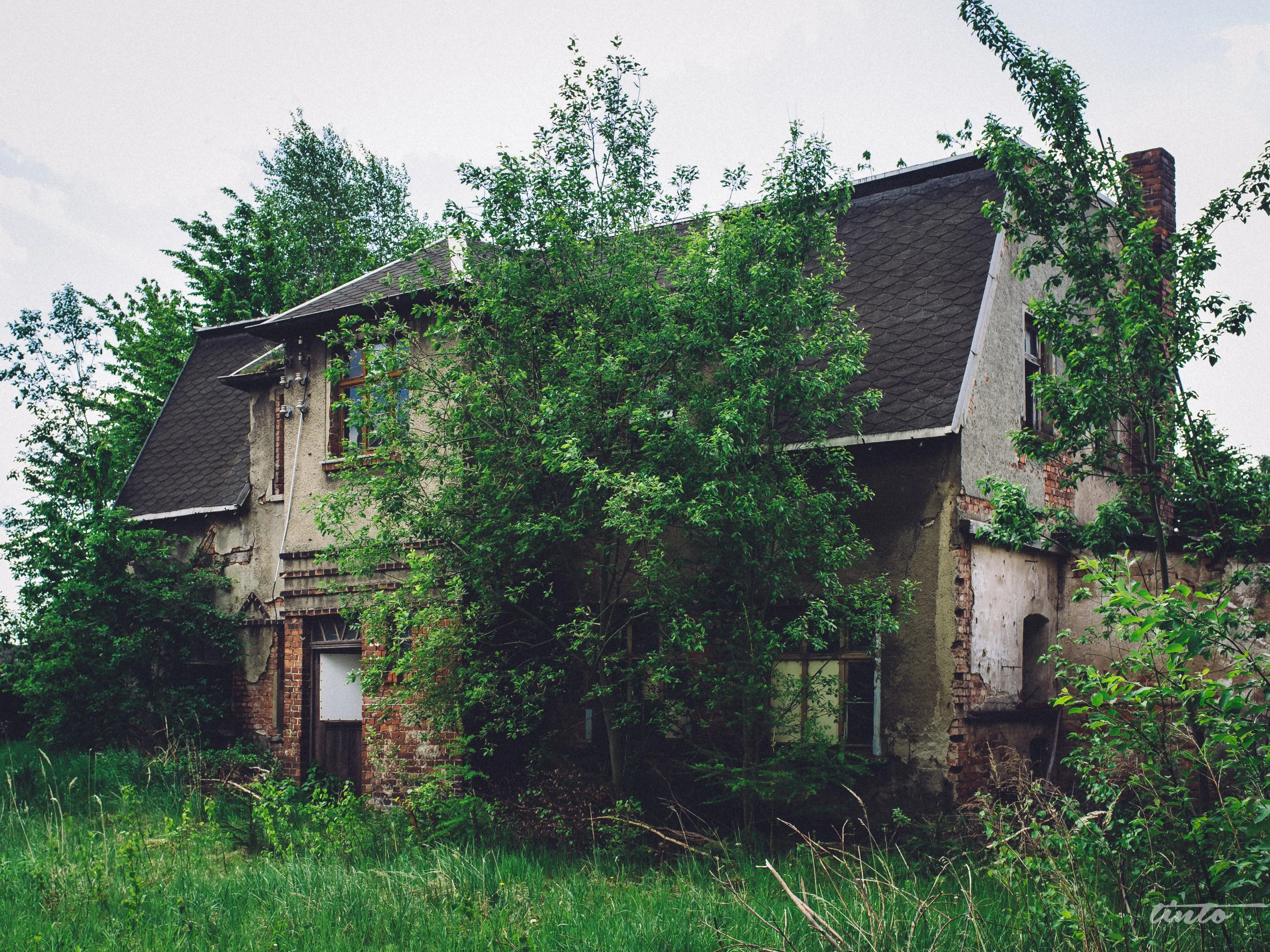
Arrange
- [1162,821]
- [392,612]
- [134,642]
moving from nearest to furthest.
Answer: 1. [1162,821]
2. [392,612]
3. [134,642]

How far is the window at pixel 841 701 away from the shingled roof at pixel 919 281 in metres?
2.48

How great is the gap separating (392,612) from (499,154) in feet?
16.4

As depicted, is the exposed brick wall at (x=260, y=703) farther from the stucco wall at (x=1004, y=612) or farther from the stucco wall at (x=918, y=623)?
the stucco wall at (x=1004, y=612)

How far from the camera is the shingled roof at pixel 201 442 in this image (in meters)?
17.4

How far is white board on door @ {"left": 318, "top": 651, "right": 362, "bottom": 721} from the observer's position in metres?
13.6

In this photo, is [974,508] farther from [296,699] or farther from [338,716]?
[296,699]

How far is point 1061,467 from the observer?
12180 millimetres

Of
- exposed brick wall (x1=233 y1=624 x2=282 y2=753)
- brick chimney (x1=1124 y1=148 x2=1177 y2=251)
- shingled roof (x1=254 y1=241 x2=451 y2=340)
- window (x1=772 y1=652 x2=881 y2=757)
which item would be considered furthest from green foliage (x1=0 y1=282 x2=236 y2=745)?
brick chimney (x1=1124 y1=148 x2=1177 y2=251)

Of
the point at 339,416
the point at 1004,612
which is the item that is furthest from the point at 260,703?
the point at 1004,612

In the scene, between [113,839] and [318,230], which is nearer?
[113,839]

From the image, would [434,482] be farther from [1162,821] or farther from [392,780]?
[1162,821]

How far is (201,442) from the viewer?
19156 millimetres

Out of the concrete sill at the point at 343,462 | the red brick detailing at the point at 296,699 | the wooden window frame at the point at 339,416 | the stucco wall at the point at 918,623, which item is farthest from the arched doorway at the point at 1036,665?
the red brick detailing at the point at 296,699

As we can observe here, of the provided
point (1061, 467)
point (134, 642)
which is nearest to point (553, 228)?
point (1061, 467)
